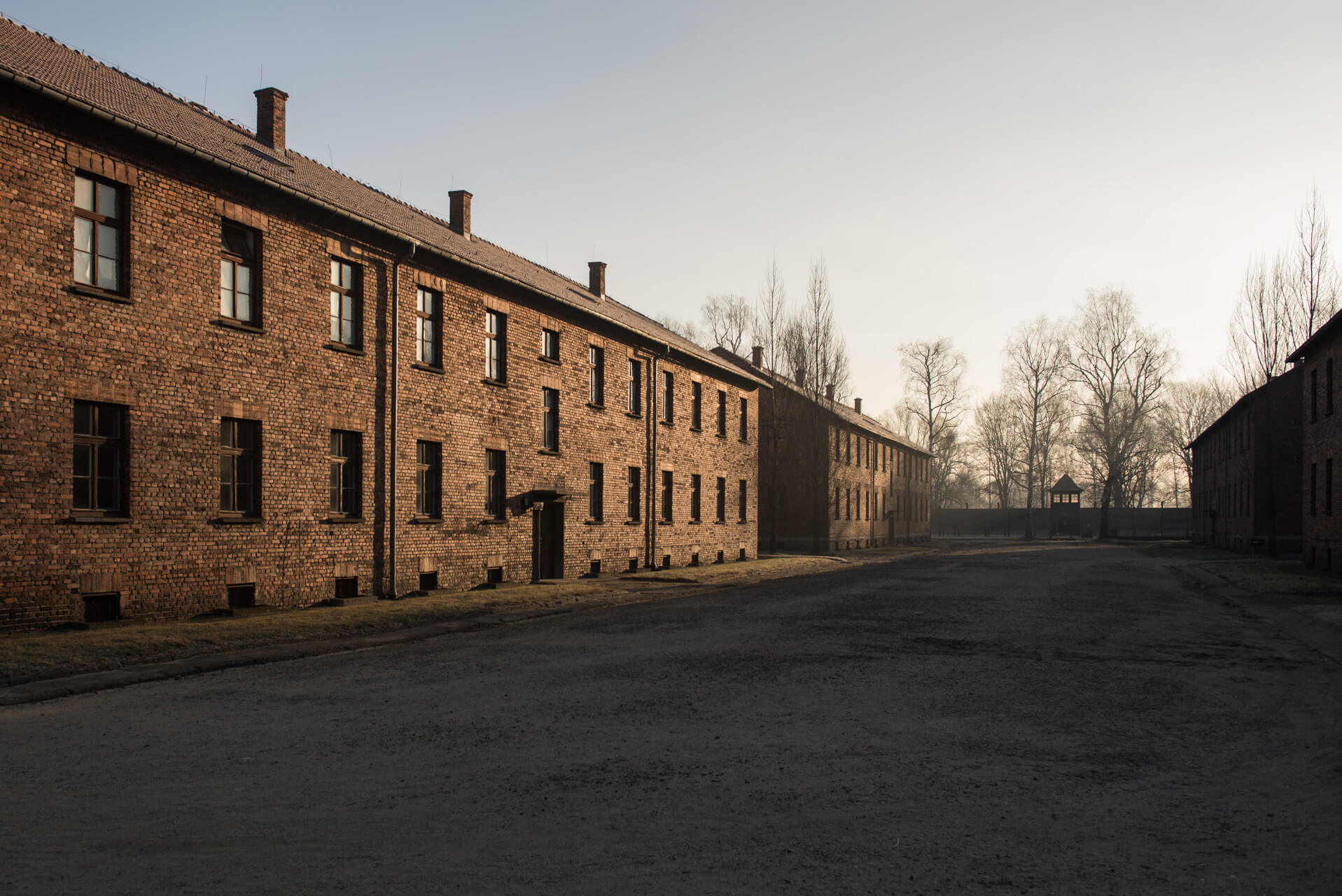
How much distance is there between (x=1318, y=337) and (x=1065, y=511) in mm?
50641

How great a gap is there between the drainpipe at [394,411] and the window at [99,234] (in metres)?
5.63

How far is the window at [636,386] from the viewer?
29.8 meters

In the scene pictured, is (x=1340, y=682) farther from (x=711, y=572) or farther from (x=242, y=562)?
(x=711, y=572)

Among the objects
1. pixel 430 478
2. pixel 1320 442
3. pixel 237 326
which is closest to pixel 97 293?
pixel 237 326

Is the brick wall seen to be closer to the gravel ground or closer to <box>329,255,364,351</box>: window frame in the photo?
<box>329,255,364,351</box>: window frame

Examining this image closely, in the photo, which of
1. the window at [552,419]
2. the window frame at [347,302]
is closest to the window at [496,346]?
the window at [552,419]

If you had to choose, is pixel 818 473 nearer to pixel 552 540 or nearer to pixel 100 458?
pixel 552 540

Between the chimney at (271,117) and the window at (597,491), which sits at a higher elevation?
the chimney at (271,117)

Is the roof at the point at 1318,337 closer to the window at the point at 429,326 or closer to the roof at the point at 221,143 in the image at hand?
the roof at the point at 221,143

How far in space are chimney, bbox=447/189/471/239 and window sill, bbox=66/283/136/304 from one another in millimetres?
13522

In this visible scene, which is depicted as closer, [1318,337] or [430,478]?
[430,478]

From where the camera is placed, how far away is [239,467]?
639 inches

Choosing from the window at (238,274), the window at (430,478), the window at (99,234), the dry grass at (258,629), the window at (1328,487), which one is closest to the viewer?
the dry grass at (258,629)

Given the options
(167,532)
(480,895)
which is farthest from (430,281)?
(480,895)
